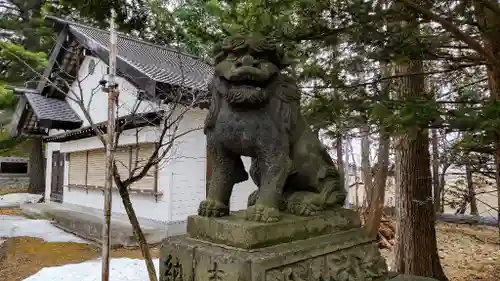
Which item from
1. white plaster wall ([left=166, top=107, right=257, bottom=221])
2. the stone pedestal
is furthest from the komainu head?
white plaster wall ([left=166, top=107, right=257, bottom=221])

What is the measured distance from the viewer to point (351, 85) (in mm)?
3988

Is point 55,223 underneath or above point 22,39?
underneath

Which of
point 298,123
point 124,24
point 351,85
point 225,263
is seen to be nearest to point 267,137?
point 298,123

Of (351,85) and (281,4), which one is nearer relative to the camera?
(281,4)

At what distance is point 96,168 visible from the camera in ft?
36.0

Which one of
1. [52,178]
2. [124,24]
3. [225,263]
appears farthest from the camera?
[52,178]

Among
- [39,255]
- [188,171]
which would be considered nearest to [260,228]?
[188,171]

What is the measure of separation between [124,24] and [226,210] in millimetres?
5887

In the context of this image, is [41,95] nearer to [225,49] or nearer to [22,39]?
[22,39]

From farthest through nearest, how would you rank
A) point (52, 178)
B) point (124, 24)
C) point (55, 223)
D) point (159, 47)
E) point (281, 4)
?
point (52, 178) < point (159, 47) < point (55, 223) < point (124, 24) < point (281, 4)

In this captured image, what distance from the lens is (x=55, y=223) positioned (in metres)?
11.0

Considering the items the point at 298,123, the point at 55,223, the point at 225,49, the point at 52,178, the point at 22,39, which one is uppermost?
the point at 22,39

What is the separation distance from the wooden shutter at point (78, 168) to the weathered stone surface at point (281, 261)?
Answer: 10.5 metres

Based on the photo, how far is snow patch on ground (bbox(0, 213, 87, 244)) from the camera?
9.09m
